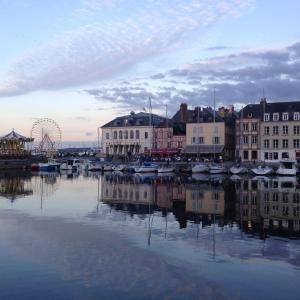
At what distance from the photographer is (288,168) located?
232ft

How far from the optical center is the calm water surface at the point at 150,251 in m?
14.3

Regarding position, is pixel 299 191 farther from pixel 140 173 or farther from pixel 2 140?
pixel 2 140

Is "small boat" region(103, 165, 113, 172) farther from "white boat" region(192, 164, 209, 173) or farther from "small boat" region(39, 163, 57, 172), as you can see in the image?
"white boat" region(192, 164, 209, 173)

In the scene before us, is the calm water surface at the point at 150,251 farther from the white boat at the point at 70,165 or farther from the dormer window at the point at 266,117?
the white boat at the point at 70,165

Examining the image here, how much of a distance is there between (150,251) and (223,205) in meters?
16.8

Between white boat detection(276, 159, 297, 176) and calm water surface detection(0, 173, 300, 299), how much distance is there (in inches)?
1392

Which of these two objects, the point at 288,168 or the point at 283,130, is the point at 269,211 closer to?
the point at 288,168

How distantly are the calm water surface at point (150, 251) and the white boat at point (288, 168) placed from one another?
35.4m

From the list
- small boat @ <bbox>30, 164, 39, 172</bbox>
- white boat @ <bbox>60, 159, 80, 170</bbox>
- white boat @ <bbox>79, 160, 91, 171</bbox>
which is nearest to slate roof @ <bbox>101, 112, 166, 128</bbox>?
white boat @ <bbox>79, 160, 91, 171</bbox>

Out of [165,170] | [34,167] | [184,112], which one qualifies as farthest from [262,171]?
[34,167]

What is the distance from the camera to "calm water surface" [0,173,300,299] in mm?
14328

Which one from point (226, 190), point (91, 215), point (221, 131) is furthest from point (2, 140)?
point (91, 215)

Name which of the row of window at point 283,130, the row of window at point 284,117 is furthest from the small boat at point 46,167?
the row of window at point 284,117

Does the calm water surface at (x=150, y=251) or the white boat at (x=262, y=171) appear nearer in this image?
the calm water surface at (x=150, y=251)
